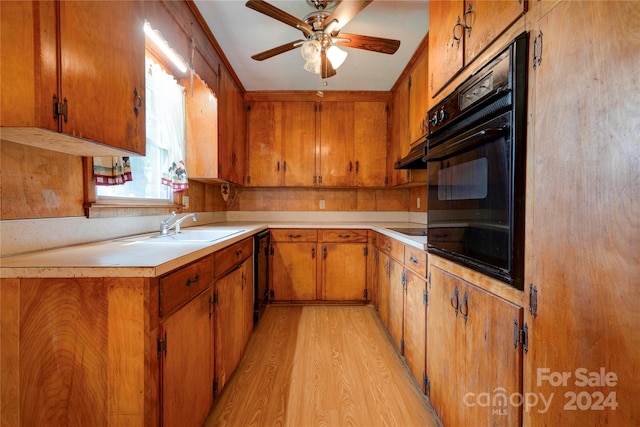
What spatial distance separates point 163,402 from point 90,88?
1140 millimetres

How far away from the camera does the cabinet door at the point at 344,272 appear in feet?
9.82

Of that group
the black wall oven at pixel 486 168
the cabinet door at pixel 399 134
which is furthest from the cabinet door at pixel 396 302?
the cabinet door at pixel 399 134

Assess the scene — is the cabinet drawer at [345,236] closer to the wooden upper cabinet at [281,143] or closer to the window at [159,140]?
the wooden upper cabinet at [281,143]

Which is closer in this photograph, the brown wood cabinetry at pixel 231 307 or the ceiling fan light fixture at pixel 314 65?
the brown wood cabinetry at pixel 231 307

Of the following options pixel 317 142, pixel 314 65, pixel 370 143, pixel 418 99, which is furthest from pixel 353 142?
pixel 314 65

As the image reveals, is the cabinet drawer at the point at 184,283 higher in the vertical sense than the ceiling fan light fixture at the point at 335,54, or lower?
lower

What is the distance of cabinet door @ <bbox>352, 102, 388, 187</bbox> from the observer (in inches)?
129

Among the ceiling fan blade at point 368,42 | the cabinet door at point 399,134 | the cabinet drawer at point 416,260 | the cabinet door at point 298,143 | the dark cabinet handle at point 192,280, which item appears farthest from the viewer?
the cabinet door at point 298,143

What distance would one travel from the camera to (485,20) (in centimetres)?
100

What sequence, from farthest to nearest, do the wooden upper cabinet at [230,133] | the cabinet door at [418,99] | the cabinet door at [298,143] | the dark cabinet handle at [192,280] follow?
the cabinet door at [298,143] → the wooden upper cabinet at [230,133] → the cabinet door at [418,99] → the dark cabinet handle at [192,280]

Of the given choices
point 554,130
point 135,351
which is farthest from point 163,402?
point 554,130

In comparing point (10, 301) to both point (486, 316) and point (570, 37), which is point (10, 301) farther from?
point (570, 37)

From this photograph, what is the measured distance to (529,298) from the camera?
0.80m

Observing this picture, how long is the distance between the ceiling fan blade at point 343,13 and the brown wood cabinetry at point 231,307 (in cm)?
149
